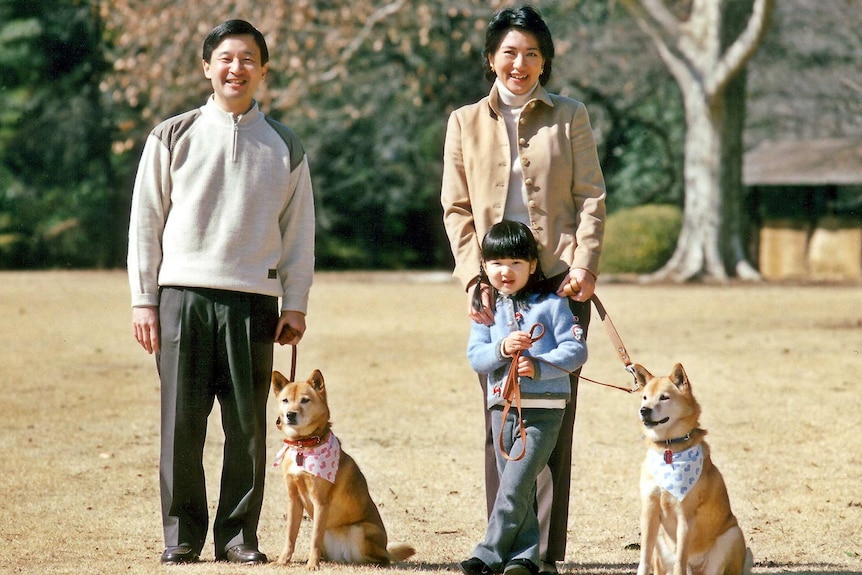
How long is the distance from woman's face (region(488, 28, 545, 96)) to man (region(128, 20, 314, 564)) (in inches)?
39.6

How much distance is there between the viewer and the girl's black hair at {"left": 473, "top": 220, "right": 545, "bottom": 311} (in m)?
4.84

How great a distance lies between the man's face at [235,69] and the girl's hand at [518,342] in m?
1.51

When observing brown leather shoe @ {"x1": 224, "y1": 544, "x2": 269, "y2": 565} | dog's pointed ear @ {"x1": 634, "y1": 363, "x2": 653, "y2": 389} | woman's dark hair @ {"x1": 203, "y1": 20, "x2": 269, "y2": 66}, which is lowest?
brown leather shoe @ {"x1": 224, "y1": 544, "x2": 269, "y2": 565}

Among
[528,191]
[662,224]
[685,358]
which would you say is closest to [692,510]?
[528,191]

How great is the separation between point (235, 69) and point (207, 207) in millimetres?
575

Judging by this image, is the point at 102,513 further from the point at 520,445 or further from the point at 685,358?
the point at 685,358

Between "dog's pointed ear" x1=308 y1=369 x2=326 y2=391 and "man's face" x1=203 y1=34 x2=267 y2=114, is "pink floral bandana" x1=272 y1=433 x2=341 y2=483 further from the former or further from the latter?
"man's face" x1=203 y1=34 x2=267 y2=114

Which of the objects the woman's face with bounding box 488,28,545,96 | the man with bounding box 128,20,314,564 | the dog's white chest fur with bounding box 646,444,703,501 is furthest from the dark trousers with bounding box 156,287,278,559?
the dog's white chest fur with bounding box 646,444,703,501

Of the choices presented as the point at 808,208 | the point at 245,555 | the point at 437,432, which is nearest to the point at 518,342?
the point at 245,555

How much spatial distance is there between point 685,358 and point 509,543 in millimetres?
9133

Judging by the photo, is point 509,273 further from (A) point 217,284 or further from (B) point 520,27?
(A) point 217,284

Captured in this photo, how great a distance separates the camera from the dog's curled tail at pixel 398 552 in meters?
5.37

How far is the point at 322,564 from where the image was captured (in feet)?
17.0

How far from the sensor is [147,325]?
5.32 meters
